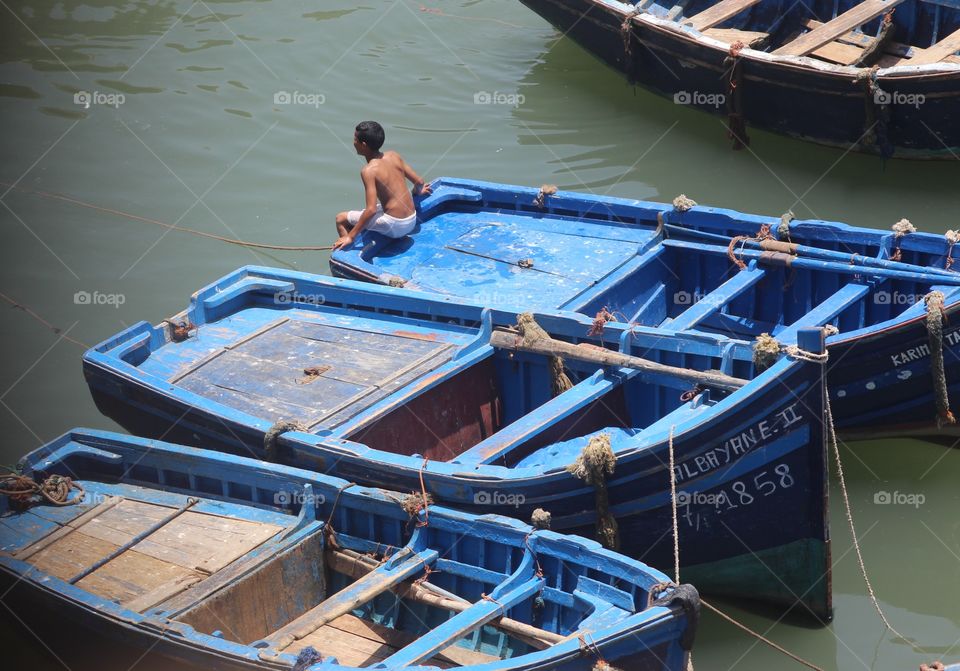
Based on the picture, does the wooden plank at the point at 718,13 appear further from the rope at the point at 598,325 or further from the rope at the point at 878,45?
the rope at the point at 598,325

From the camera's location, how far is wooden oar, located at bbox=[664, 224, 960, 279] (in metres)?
8.44

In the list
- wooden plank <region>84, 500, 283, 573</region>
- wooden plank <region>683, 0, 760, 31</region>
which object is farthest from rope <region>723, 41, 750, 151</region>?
wooden plank <region>84, 500, 283, 573</region>

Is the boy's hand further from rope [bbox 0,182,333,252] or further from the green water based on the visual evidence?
rope [bbox 0,182,333,252]

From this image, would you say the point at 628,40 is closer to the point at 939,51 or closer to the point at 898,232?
the point at 939,51

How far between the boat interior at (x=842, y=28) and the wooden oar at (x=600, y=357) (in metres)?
5.19

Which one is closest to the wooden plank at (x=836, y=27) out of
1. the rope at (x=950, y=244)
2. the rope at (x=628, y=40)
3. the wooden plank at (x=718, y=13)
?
the wooden plank at (x=718, y=13)

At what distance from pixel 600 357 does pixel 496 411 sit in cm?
98

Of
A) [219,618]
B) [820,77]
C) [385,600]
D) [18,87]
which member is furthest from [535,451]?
[18,87]

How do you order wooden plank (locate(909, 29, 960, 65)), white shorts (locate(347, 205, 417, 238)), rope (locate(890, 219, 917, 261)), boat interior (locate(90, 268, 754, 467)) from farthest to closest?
1. wooden plank (locate(909, 29, 960, 65))
2. white shorts (locate(347, 205, 417, 238))
3. rope (locate(890, 219, 917, 261))
4. boat interior (locate(90, 268, 754, 467))

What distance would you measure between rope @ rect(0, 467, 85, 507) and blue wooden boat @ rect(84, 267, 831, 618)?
960 mm

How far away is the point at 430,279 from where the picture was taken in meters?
9.36

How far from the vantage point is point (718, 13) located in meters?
12.7

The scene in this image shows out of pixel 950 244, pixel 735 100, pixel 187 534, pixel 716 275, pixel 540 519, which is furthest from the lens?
pixel 735 100

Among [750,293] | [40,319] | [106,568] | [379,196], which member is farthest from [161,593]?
[40,319]
